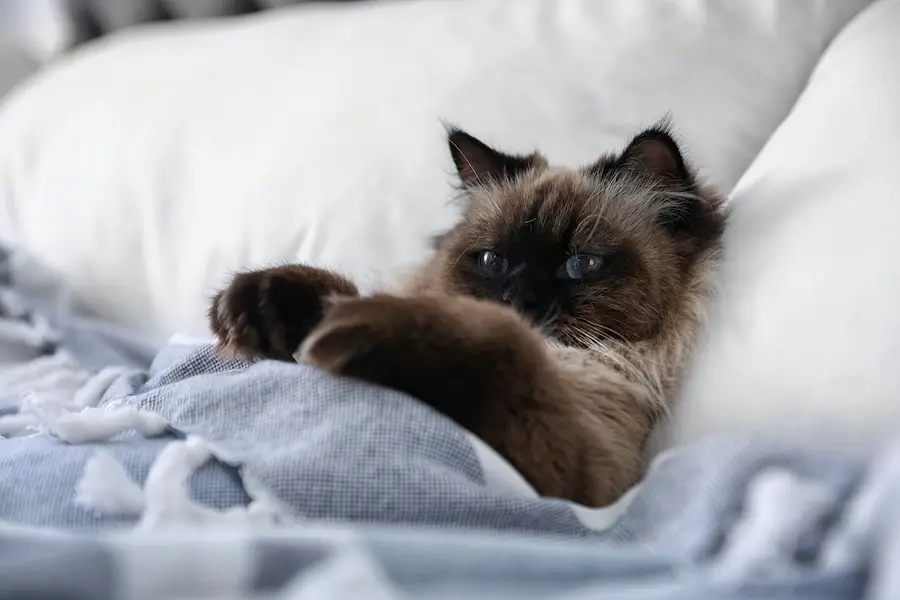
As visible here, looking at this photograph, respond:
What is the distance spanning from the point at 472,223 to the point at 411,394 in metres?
0.51

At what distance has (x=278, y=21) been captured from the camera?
1803 mm

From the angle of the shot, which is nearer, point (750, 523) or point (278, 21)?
point (750, 523)

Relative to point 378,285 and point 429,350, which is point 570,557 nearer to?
point 429,350

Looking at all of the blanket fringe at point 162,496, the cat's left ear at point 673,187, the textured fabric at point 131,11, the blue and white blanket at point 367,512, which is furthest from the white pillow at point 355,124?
the blanket fringe at point 162,496

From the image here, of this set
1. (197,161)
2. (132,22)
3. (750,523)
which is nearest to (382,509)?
(750,523)

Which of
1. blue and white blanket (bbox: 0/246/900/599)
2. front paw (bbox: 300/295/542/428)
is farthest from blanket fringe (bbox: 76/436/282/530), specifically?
front paw (bbox: 300/295/542/428)

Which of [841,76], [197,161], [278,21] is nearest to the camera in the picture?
[841,76]

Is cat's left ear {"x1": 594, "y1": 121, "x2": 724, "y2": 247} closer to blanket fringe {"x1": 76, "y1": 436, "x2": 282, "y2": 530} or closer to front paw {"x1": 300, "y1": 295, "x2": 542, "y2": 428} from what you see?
front paw {"x1": 300, "y1": 295, "x2": 542, "y2": 428}

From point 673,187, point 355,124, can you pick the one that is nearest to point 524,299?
point 673,187

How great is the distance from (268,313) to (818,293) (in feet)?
1.84

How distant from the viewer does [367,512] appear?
2.12 feet

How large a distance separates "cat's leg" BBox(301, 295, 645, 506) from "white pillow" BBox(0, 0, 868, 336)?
61 cm

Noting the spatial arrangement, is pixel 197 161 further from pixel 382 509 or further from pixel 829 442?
pixel 829 442

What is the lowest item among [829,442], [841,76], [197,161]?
[197,161]
